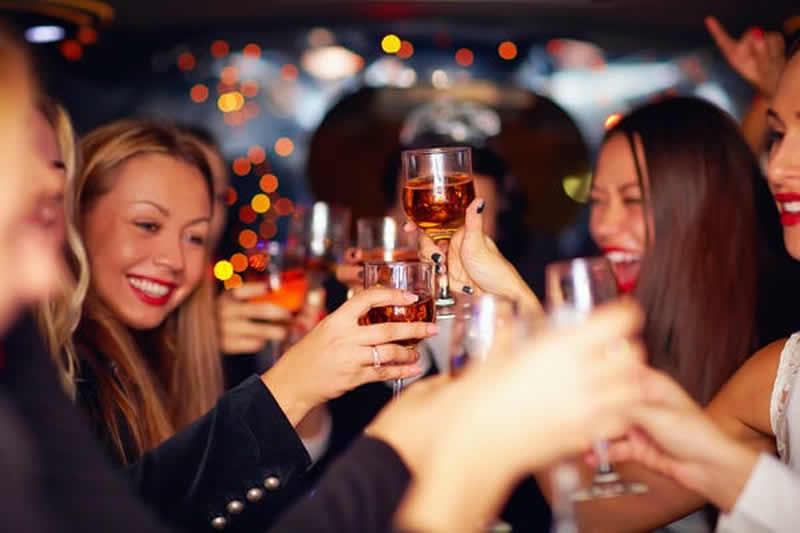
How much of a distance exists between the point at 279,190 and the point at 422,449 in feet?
19.9

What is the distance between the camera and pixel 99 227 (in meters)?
2.49

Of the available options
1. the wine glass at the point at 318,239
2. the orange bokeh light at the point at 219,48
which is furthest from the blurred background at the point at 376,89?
the wine glass at the point at 318,239

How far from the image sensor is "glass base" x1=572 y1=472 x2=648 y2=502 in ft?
4.35

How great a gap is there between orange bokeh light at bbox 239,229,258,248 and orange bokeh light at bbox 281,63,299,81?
1.24 meters

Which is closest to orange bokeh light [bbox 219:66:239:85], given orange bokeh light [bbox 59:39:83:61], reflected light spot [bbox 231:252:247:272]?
orange bokeh light [bbox 59:39:83:61]

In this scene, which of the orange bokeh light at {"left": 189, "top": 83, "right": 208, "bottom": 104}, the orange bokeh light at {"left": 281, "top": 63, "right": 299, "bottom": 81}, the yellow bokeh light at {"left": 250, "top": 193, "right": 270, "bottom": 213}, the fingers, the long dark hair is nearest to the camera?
the fingers

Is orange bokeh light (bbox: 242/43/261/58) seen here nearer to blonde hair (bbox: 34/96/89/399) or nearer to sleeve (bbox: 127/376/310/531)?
blonde hair (bbox: 34/96/89/399)

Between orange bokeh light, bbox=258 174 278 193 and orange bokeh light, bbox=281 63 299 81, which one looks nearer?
orange bokeh light, bbox=281 63 299 81

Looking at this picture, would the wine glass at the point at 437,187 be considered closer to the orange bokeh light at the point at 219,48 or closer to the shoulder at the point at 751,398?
the shoulder at the point at 751,398

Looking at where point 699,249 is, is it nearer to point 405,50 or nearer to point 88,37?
point 88,37

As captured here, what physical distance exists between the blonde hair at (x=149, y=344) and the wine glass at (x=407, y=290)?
2.65 feet

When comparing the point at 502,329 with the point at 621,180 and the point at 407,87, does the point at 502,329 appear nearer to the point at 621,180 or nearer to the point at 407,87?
the point at 621,180

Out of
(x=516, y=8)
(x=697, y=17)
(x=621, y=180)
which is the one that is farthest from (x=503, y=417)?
(x=697, y=17)

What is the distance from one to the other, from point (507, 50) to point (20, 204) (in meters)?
6.14
